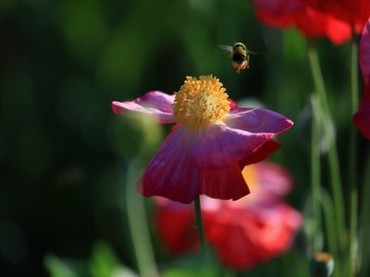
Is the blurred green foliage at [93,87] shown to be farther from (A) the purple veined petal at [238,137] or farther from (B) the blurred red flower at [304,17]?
(A) the purple veined petal at [238,137]

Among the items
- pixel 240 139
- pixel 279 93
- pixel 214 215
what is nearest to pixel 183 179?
pixel 240 139

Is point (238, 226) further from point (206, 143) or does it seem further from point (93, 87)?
point (93, 87)

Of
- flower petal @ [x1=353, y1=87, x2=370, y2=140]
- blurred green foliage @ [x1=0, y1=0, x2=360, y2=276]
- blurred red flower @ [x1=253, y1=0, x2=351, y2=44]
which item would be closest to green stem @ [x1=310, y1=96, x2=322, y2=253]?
blurred red flower @ [x1=253, y1=0, x2=351, y2=44]

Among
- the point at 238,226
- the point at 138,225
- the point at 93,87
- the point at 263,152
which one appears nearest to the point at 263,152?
the point at 263,152

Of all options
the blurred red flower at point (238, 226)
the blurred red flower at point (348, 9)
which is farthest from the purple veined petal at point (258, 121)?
the blurred red flower at point (238, 226)

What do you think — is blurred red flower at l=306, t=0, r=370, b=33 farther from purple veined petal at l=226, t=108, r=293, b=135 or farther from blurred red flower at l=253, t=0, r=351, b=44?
purple veined petal at l=226, t=108, r=293, b=135

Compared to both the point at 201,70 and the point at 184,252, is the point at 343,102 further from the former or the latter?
the point at 184,252
